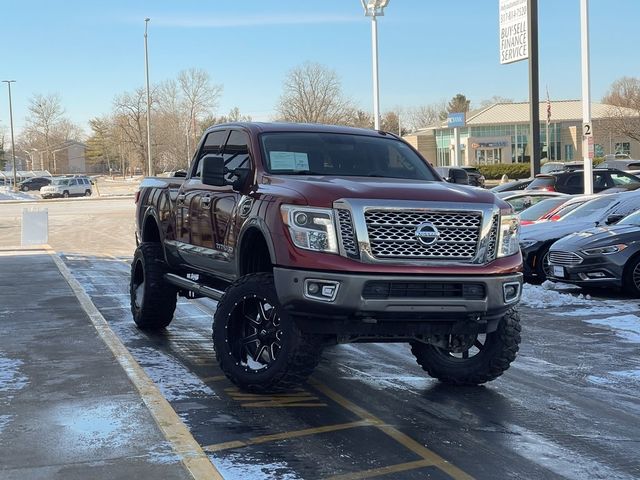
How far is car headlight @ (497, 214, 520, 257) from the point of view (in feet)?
20.5

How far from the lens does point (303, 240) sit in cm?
595

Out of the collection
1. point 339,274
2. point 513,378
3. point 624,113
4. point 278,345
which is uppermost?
point 624,113

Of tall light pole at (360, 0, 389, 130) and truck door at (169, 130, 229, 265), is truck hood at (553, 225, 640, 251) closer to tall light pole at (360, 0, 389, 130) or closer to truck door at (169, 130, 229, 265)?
truck door at (169, 130, 229, 265)

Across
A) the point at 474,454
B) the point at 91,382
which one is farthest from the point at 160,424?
the point at 474,454

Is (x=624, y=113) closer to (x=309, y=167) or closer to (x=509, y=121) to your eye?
(x=509, y=121)

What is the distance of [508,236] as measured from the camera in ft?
20.8

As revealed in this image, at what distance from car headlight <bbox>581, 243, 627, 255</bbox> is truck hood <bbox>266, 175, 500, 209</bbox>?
20.7 ft

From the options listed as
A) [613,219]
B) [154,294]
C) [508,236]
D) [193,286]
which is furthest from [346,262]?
[613,219]

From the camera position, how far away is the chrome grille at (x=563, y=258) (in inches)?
489

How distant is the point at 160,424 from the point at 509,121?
86.6 meters

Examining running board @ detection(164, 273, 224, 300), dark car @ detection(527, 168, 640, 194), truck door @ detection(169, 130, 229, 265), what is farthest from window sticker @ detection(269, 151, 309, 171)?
dark car @ detection(527, 168, 640, 194)

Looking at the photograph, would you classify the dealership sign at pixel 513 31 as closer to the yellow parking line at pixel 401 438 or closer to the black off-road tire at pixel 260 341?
the yellow parking line at pixel 401 438

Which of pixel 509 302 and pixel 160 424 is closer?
pixel 160 424

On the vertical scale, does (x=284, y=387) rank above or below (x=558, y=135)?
below
